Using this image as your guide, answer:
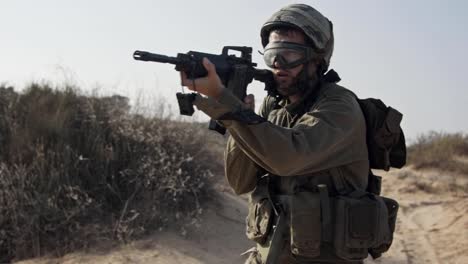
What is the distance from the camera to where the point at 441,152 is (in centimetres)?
1362

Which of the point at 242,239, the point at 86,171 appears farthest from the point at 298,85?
the point at 86,171

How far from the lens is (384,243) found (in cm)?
269

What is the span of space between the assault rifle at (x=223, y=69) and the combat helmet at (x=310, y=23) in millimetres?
195

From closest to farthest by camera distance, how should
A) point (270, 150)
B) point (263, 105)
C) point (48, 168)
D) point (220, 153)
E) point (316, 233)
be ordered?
point (270, 150) → point (316, 233) → point (263, 105) → point (48, 168) → point (220, 153)

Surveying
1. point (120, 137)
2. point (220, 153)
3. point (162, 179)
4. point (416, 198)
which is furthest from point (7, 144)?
point (416, 198)

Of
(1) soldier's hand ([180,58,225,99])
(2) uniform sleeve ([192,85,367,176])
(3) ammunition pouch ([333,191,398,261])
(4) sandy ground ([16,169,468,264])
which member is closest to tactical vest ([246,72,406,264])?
(3) ammunition pouch ([333,191,398,261])

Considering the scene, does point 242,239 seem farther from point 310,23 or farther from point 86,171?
point 310,23

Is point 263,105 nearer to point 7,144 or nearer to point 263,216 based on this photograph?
point 263,216

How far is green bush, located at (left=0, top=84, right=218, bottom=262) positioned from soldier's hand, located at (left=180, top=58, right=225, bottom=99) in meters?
4.38

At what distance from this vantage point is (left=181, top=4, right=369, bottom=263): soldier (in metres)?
2.30

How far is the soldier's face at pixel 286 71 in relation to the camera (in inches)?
107

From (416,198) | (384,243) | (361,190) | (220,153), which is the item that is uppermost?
(361,190)

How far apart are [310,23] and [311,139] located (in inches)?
23.5

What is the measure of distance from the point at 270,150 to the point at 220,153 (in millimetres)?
8168
